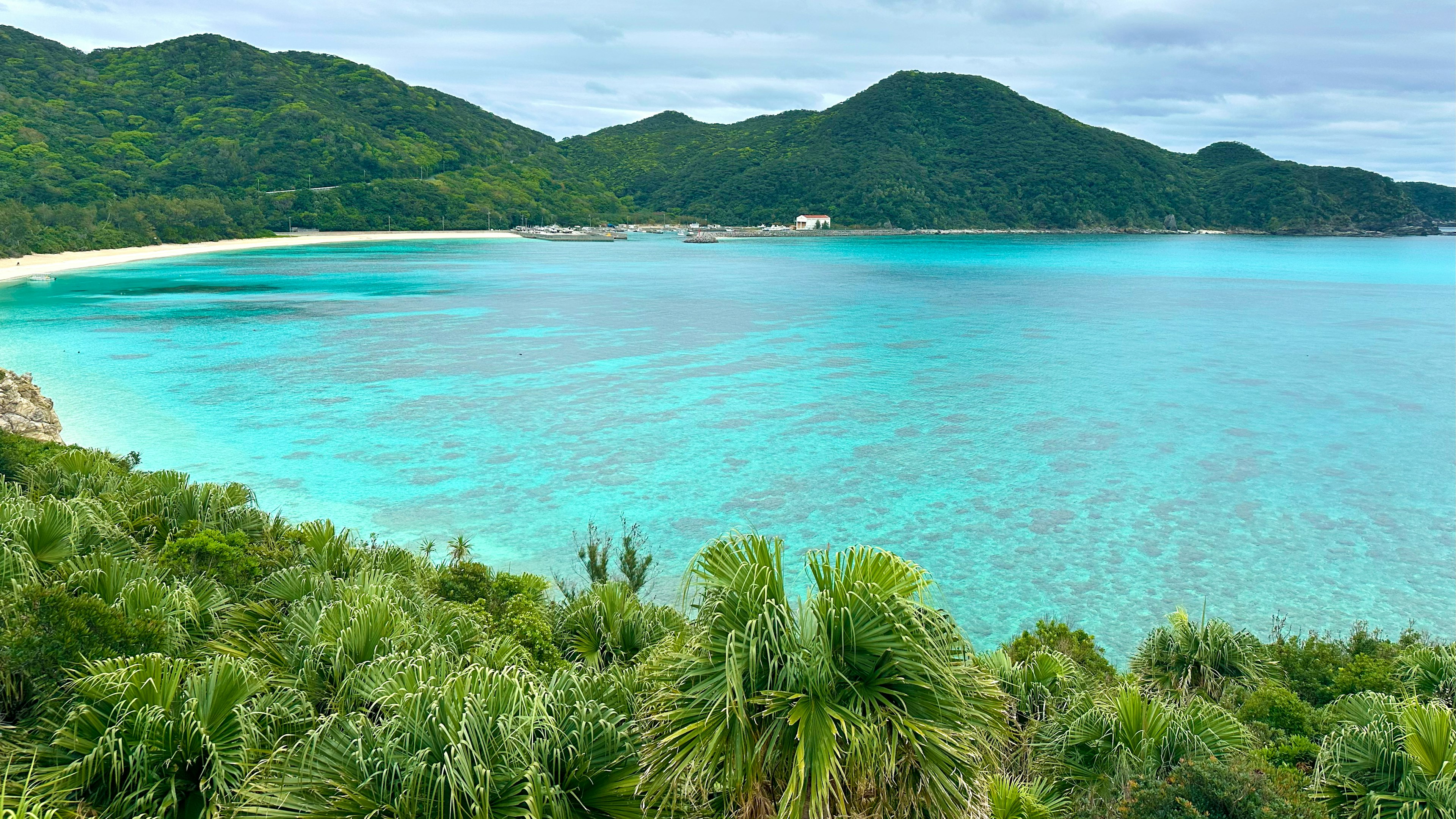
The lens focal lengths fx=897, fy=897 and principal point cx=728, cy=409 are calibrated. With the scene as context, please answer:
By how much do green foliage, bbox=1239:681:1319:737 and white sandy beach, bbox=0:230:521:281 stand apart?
82.2 meters

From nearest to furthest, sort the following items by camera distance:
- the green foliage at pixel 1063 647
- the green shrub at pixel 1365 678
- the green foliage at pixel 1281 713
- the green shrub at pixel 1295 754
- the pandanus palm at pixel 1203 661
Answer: the green shrub at pixel 1295 754 → the green foliage at pixel 1281 713 → the green shrub at pixel 1365 678 → the pandanus palm at pixel 1203 661 → the green foliage at pixel 1063 647

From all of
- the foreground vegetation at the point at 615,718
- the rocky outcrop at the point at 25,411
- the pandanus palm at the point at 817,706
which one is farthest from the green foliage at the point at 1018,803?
the rocky outcrop at the point at 25,411

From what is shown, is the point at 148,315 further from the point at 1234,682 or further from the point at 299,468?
the point at 1234,682

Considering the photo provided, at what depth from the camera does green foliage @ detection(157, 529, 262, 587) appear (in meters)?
10.0

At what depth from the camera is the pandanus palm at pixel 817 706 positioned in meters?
5.36

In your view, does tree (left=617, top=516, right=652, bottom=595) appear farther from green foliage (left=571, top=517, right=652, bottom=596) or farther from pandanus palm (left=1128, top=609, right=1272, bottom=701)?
pandanus palm (left=1128, top=609, right=1272, bottom=701)

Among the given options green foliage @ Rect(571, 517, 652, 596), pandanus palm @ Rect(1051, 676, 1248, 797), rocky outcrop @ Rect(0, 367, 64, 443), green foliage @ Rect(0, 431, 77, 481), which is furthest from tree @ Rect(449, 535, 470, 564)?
rocky outcrop @ Rect(0, 367, 64, 443)

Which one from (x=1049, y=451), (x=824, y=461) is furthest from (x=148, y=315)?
(x=1049, y=451)

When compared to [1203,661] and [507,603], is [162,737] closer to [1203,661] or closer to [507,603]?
[507,603]

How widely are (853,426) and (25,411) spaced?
23.2m

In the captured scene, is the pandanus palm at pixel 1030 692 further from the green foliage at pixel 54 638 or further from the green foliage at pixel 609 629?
the green foliage at pixel 54 638

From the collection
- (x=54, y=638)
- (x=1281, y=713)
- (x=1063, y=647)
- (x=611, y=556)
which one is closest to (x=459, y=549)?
(x=611, y=556)

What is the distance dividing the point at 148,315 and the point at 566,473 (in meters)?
40.7

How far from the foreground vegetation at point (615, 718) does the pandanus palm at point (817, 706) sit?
17mm
